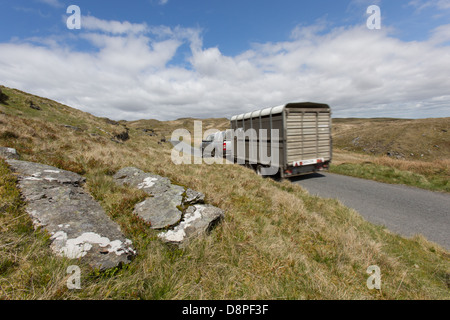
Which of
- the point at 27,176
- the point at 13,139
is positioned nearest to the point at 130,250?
the point at 27,176

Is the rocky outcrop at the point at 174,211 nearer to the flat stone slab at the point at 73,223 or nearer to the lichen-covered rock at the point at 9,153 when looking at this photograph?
the flat stone slab at the point at 73,223

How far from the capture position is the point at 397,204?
6.83 meters

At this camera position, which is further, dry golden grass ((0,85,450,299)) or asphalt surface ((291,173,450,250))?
asphalt surface ((291,173,450,250))

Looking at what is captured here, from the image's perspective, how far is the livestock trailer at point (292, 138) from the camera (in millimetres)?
9219

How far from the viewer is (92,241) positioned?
259 cm

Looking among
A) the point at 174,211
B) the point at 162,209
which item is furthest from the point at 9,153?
the point at 174,211

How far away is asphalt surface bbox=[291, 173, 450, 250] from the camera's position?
520 centimetres

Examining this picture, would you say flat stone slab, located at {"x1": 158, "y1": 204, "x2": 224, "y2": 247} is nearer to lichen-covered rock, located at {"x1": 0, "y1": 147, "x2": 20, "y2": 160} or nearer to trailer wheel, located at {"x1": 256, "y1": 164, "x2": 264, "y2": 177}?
lichen-covered rock, located at {"x1": 0, "y1": 147, "x2": 20, "y2": 160}

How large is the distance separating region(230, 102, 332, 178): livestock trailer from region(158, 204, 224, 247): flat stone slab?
618 cm

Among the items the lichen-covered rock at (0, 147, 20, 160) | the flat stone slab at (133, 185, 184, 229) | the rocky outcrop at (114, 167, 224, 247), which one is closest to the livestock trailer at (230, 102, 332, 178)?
the rocky outcrop at (114, 167, 224, 247)

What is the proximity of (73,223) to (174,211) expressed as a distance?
158 cm

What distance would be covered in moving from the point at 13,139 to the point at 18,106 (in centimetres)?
1451

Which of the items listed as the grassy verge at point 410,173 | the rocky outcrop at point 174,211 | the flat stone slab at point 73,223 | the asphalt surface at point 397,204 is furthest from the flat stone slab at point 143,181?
the grassy verge at point 410,173
